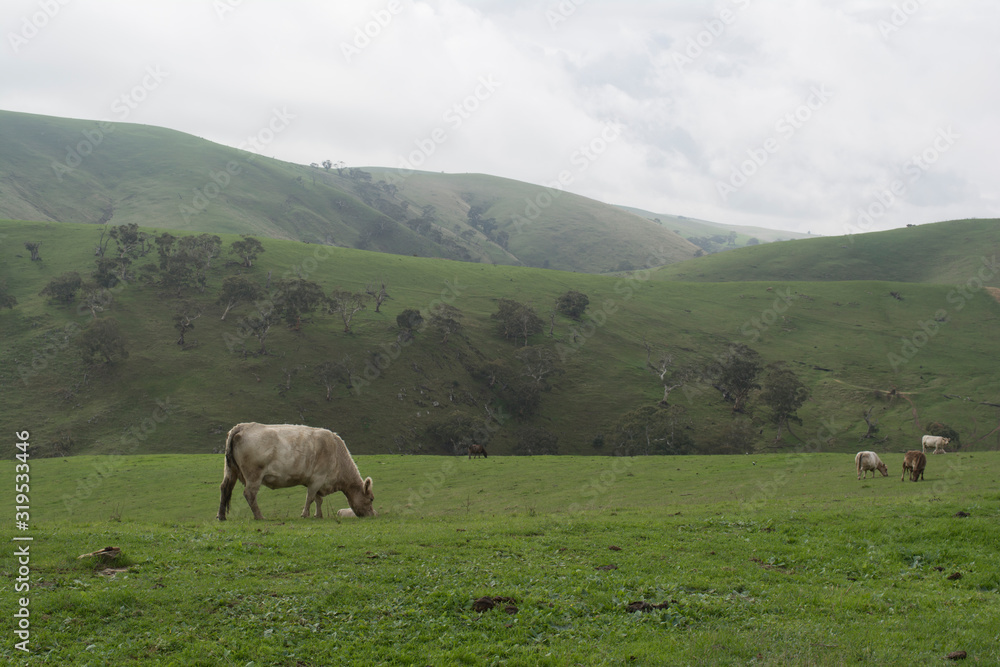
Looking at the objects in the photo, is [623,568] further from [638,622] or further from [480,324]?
[480,324]

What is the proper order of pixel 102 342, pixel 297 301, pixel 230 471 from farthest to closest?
pixel 297 301 → pixel 102 342 → pixel 230 471

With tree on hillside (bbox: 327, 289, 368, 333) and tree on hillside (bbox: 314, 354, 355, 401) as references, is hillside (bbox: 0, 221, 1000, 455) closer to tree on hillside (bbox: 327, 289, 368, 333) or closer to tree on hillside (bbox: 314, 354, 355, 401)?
tree on hillside (bbox: 314, 354, 355, 401)

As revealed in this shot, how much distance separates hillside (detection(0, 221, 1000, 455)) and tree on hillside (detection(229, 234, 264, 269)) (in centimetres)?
130

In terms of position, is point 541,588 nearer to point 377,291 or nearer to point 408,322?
point 408,322

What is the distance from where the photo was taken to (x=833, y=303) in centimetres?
11731

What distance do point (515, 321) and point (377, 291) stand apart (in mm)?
23108

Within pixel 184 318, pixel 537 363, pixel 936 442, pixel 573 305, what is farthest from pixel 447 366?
pixel 936 442

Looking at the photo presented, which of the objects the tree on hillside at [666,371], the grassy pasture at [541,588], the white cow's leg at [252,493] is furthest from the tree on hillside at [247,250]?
the grassy pasture at [541,588]

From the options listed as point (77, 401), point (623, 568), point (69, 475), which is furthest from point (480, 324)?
point (623, 568)

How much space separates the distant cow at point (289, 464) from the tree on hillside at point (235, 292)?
69.3 metres

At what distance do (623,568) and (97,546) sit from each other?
427 inches

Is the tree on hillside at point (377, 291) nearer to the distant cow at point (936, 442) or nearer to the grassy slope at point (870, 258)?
the distant cow at point (936, 442)

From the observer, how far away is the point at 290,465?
19828mm

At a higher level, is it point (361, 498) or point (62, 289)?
point (62, 289)
